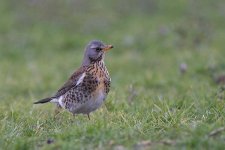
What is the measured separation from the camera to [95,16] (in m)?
17.1

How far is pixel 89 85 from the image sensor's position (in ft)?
24.0

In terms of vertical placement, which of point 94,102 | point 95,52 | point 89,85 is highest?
point 95,52

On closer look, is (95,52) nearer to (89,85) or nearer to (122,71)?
(89,85)

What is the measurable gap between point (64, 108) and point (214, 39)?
7982 millimetres

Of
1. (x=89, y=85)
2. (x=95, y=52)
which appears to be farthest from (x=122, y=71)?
(x=89, y=85)

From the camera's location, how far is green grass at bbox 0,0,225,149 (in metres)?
5.99

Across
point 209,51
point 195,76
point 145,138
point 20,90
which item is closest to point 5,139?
point 145,138

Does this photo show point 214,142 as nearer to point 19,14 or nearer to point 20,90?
point 20,90

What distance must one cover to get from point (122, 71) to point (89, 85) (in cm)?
543

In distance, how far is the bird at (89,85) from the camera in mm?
7289

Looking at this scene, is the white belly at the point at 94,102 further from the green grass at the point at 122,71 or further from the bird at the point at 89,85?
the green grass at the point at 122,71

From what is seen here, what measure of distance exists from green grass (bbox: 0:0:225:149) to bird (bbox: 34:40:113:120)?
7.2 inches

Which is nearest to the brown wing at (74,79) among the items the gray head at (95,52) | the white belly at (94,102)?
the gray head at (95,52)

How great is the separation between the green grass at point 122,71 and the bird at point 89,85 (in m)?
0.18
